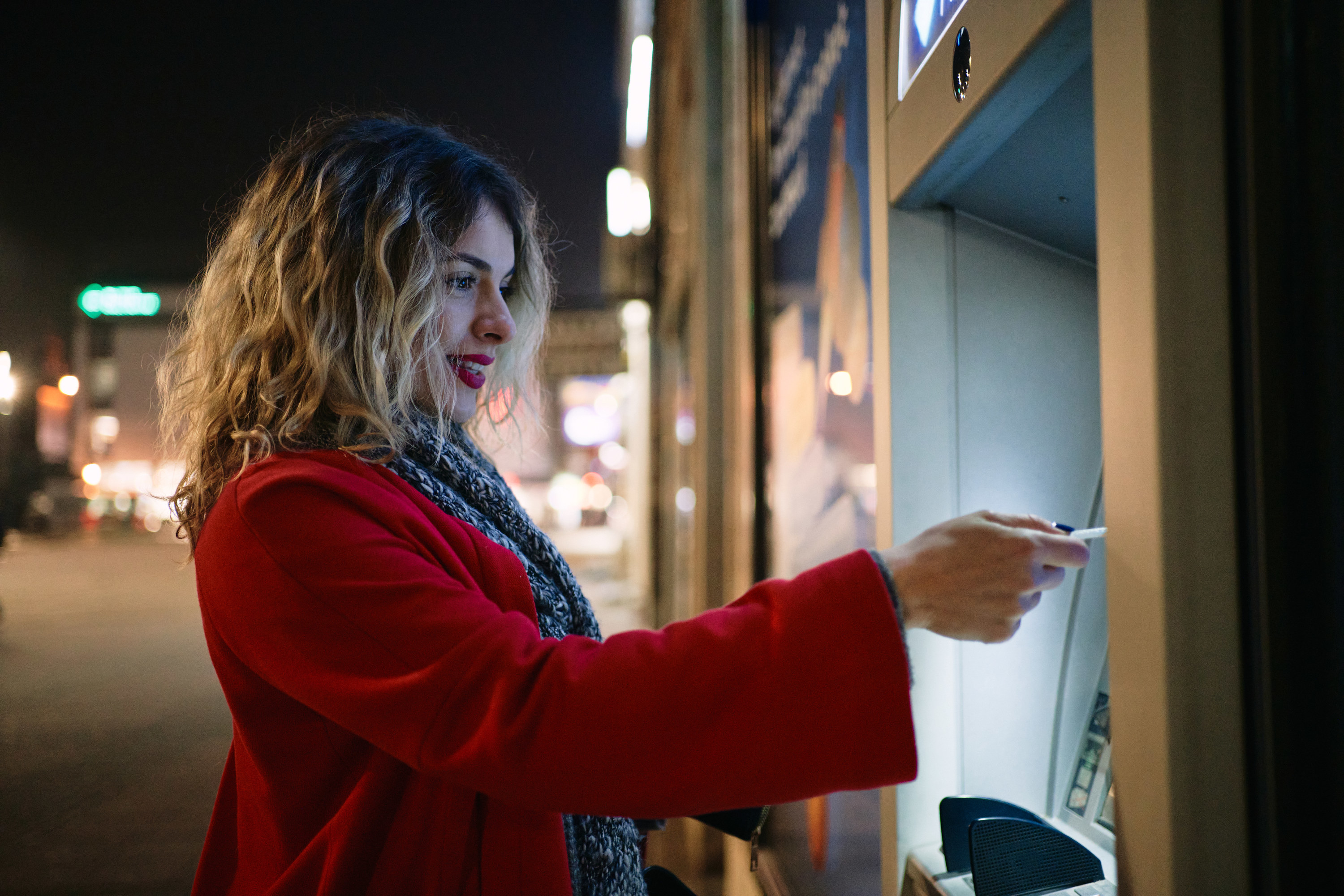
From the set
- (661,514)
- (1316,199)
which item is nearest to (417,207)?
(1316,199)

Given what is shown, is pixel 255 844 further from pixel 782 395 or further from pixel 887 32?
pixel 782 395

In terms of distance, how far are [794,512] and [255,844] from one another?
4.53ft

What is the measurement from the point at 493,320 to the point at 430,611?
43 centimetres

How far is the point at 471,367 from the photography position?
38.8 inches

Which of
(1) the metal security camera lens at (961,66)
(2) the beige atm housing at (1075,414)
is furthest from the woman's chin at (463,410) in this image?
(1) the metal security camera lens at (961,66)

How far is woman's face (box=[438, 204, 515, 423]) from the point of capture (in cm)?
93

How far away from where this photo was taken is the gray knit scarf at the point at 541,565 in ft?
2.85

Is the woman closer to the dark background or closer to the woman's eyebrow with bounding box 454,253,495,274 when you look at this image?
the woman's eyebrow with bounding box 454,253,495,274

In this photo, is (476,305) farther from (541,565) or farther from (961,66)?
(961,66)

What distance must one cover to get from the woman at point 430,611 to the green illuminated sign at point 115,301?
1.20 metres

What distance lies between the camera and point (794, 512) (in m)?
1.93

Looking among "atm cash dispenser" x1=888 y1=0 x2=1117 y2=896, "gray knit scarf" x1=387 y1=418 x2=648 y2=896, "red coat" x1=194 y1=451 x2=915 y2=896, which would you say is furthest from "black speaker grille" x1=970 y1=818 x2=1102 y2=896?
"gray knit scarf" x1=387 y1=418 x2=648 y2=896

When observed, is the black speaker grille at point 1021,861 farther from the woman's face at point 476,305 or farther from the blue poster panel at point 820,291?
the woman's face at point 476,305

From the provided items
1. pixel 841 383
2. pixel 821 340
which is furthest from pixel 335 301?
pixel 821 340
